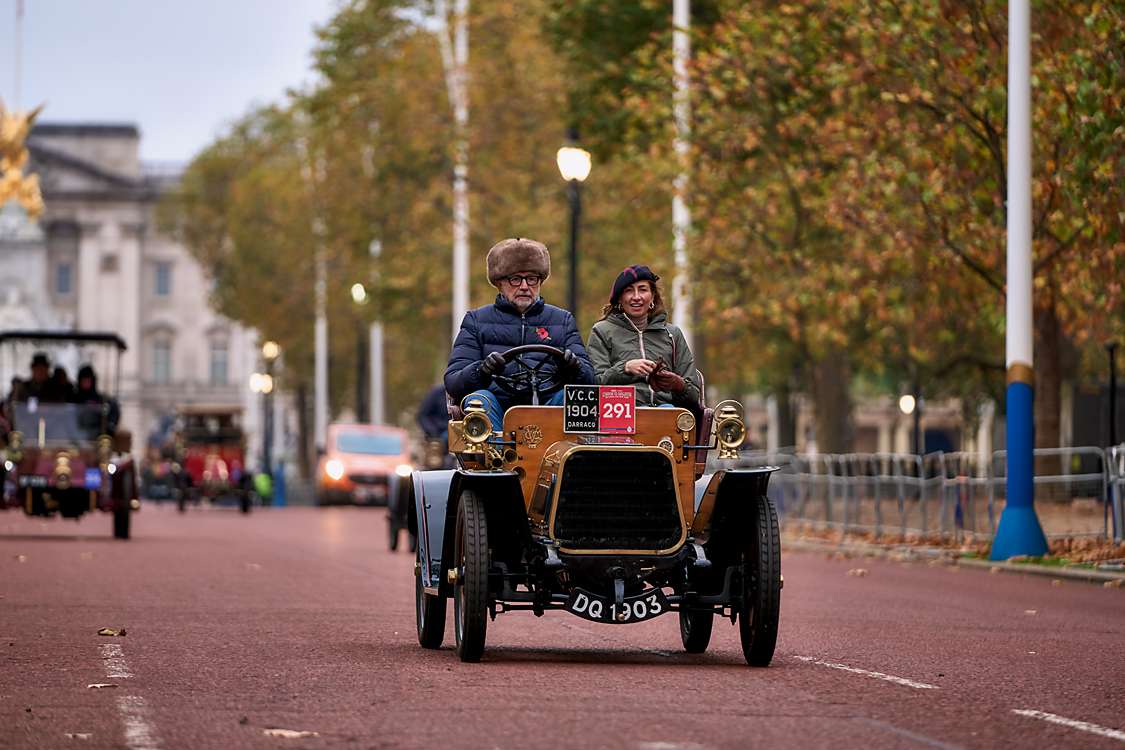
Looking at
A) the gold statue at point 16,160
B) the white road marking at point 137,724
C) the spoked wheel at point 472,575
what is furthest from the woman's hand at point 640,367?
the gold statue at point 16,160

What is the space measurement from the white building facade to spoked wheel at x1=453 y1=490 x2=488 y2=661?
127m

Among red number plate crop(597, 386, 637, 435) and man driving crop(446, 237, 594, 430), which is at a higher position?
man driving crop(446, 237, 594, 430)

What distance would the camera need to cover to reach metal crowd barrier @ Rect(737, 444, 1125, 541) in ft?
79.7

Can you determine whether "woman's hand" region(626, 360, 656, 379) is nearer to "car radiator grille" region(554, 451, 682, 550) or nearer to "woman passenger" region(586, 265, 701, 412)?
"woman passenger" region(586, 265, 701, 412)

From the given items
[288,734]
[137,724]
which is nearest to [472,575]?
[137,724]

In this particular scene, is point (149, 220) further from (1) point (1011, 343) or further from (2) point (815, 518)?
(1) point (1011, 343)

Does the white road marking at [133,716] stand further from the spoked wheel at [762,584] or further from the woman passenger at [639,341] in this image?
the spoked wheel at [762,584]

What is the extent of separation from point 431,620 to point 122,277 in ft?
438

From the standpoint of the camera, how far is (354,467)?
58.8 metres

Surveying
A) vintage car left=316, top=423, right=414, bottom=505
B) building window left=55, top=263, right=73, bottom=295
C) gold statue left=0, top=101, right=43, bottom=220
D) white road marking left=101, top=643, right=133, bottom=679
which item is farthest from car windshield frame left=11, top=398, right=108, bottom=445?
building window left=55, top=263, right=73, bottom=295

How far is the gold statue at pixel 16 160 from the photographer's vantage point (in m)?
93.6

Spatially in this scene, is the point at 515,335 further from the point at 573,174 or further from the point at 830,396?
the point at 830,396

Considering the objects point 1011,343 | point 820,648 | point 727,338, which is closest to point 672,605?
point 820,648

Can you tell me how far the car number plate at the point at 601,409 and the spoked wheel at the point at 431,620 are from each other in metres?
1.45
